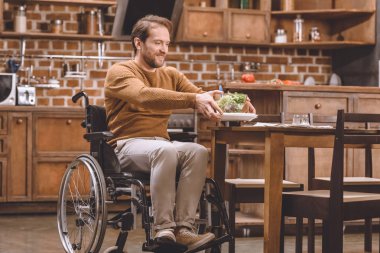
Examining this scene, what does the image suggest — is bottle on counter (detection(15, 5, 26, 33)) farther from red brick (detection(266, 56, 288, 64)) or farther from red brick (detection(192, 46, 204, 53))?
red brick (detection(266, 56, 288, 64))

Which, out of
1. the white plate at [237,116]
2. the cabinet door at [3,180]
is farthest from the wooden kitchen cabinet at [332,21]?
the white plate at [237,116]

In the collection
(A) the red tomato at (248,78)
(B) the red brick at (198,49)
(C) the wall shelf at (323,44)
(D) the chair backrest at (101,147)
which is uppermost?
(C) the wall shelf at (323,44)

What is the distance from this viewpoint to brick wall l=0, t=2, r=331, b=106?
6.43 metres

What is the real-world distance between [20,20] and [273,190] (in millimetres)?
3683

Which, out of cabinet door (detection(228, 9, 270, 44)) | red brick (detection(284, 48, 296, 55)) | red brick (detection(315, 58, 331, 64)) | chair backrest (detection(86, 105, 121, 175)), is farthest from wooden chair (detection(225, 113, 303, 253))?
red brick (detection(315, 58, 331, 64))

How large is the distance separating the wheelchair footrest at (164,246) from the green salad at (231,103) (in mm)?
652

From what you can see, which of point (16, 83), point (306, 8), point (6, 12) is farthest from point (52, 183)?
point (306, 8)

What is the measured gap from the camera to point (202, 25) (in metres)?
6.48

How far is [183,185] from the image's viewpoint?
336 centimetres

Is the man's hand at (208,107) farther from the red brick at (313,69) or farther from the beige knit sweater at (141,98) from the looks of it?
the red brick at (313,69)

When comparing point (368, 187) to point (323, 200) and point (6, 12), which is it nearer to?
point (323, 200)

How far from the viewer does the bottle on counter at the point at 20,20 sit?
244 inches

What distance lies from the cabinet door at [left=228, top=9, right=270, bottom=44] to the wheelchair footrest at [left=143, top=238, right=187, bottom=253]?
3546mm

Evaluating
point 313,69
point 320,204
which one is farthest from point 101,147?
point 313,69
